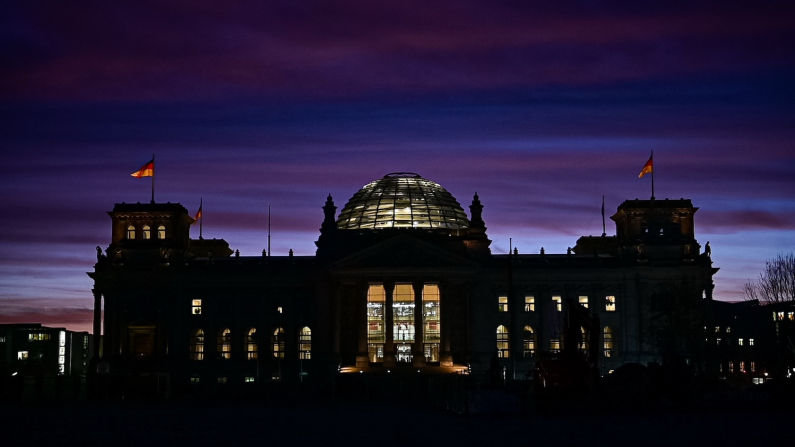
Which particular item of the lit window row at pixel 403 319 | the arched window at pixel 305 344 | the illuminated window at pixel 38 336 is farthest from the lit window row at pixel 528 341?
the illuminated window at pixel 38 336

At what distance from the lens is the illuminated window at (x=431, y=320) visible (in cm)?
14362

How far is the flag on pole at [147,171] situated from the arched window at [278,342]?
25.3 metres

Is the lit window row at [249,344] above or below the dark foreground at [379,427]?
above

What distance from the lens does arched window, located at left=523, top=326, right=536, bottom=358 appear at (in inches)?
5822

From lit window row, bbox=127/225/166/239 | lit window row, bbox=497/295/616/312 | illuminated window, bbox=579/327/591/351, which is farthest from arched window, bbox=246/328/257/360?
illuminated window, bbox=579/327/591/351

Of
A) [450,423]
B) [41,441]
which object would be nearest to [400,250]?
[450,423]

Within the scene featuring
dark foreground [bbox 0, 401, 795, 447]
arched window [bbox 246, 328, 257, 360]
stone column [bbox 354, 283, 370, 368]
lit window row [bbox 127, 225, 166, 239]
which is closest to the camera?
dark foreground [bbox 0, 401, 795, 447]

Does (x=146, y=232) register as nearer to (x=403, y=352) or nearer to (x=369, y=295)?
(x=369, y=295)

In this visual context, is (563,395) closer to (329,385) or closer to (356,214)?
(329,385)

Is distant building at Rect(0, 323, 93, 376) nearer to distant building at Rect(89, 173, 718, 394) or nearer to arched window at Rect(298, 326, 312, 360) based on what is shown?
distant building at Rect(89, 173, 718, 394)

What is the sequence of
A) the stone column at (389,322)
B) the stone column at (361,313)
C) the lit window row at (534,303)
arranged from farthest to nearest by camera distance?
the lit window row at (534,303), the stone column at (361,313), the stone column at (389,322)

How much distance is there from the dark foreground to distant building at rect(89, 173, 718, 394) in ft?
228

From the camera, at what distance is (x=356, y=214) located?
157 metres

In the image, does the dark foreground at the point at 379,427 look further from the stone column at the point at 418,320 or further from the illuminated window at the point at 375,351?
the illuminated window at the point at 375,351
